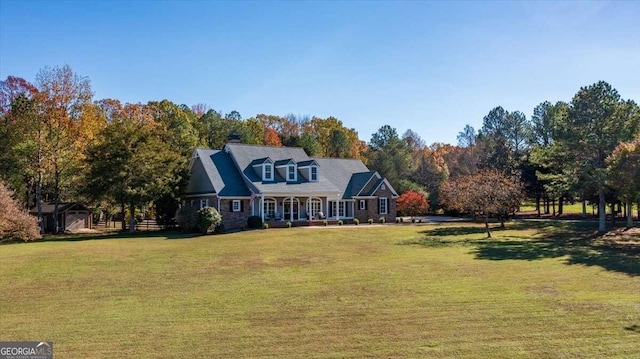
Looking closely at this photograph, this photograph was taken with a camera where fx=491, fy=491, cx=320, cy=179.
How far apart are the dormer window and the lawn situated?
58.7ft

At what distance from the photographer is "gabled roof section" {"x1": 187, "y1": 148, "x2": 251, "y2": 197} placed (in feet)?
129

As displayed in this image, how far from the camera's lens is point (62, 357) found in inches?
376

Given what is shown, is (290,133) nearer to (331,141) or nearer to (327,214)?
(331,141)

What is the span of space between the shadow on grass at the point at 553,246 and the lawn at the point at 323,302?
0.85ft

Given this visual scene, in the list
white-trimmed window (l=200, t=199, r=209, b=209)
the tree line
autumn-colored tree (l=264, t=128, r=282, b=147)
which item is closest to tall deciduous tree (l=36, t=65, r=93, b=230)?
the tree line

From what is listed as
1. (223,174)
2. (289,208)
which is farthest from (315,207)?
(223,174)

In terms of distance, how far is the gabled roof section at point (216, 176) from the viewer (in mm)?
39375

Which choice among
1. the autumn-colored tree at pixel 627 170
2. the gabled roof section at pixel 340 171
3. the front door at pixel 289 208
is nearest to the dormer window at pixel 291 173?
the front door at pixel 289 208

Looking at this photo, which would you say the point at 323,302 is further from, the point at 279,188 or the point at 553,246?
the point at 279,188

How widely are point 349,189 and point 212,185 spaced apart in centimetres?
1359

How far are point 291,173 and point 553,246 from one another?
890 inches

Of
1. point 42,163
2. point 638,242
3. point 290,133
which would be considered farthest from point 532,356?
point 290,133

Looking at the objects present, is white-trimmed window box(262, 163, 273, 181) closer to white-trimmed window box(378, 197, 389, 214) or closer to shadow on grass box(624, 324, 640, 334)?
white-trimmed window box(378, 197, 389, 214)

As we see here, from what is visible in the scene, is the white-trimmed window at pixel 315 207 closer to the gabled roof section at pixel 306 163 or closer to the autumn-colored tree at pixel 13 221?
the gabled roof section at pixel 306 163
